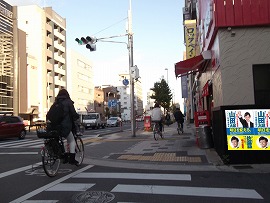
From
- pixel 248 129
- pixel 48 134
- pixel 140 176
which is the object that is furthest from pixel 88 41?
pixel 140 176

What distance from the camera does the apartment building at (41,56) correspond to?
60094 mm

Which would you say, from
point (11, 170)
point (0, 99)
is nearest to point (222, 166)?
point (11, 170)

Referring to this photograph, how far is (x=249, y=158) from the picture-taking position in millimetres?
8484

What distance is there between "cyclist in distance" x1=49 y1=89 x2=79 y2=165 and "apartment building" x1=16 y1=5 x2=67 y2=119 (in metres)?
48.3

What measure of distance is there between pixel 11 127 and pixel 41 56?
152 feet

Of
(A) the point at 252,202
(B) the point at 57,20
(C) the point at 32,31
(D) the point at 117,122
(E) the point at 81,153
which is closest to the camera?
(A) the point at 252,202

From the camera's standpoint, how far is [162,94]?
56.2m

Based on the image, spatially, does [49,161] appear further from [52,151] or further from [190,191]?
[190,191]

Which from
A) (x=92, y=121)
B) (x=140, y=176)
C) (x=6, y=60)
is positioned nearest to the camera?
(x=140, y=176)

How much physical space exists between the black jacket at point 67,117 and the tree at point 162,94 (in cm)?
4722

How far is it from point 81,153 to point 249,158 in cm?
436

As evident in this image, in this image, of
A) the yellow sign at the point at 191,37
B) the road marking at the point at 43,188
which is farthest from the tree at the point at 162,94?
the road marking at the point at 43,188

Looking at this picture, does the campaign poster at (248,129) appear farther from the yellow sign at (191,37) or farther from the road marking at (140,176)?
the yellow sign at (191,37)

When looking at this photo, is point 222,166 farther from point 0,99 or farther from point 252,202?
point 0,99
